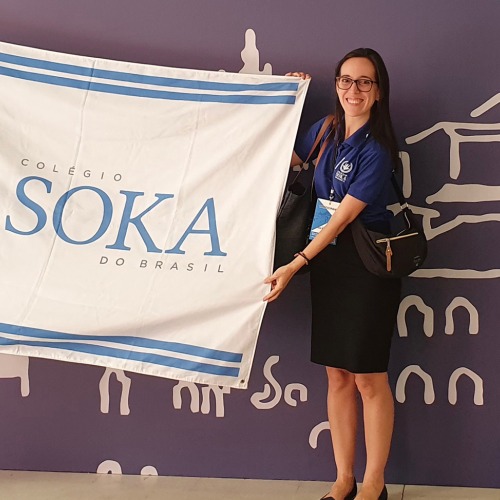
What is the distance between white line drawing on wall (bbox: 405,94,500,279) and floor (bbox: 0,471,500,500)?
687 millimetres

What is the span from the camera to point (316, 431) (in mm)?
2834

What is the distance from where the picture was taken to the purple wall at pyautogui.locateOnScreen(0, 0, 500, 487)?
271 centimetres

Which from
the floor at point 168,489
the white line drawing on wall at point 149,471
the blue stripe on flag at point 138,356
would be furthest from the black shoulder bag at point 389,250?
the white line drawing on wall at point 149,471

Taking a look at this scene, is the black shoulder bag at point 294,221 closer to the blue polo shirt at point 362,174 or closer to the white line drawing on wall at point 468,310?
the blue polo shirt at point 362,174

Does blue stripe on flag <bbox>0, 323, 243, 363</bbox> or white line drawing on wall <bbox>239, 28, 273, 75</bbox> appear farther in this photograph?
white line drawing on wall <bbox>239, 28, 273, 75</bbox>

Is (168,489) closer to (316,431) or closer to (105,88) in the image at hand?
(316,431)

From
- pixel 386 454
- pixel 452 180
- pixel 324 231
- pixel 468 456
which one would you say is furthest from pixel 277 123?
pixel 468 456

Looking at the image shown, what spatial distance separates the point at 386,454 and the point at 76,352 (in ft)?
3.21

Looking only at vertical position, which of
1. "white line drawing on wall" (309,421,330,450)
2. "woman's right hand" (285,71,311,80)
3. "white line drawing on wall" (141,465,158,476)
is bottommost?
"white line drawing on wall" (141,465,158,476)

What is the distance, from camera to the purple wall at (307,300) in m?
2.71

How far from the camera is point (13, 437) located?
287cm

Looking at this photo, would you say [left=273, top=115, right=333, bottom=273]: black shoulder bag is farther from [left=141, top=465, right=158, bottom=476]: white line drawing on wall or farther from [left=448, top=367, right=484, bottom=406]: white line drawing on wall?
[left=141, top=465, right=158, bottom=476]: white line drawing on wall

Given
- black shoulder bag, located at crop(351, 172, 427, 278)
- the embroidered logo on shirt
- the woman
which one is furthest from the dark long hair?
black shoulder bag, located at crop(351, 172, 427, 278)

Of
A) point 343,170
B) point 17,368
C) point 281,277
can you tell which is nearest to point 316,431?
point 281,277
